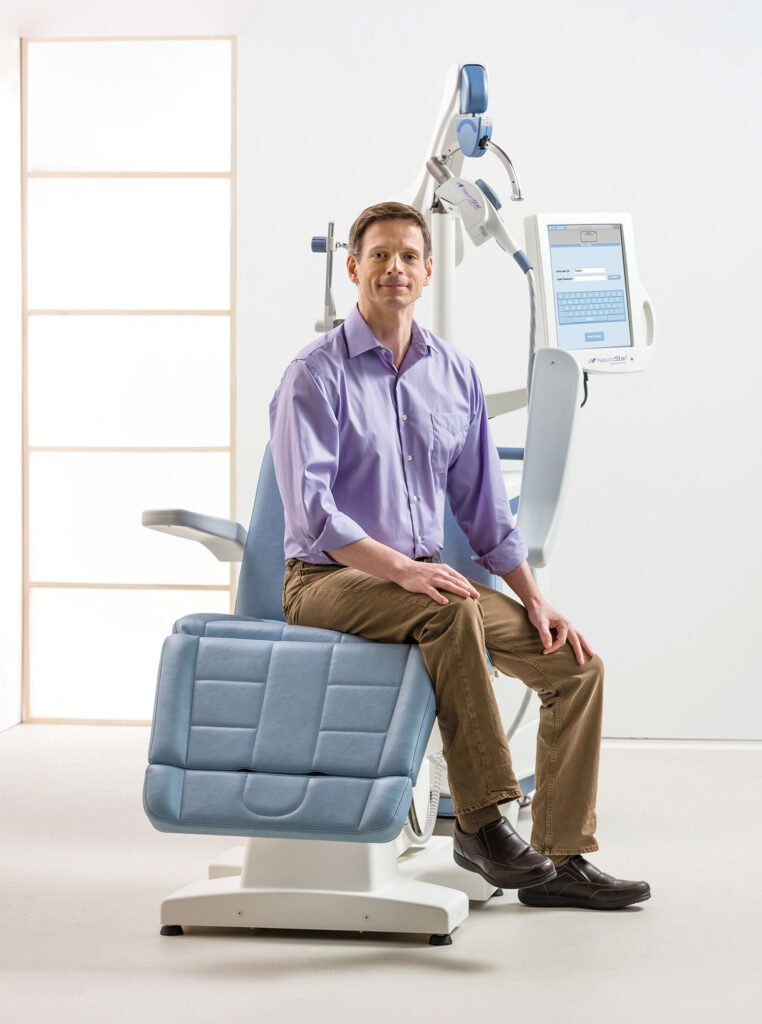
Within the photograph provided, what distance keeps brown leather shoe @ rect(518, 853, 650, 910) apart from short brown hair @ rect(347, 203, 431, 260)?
1.11 m

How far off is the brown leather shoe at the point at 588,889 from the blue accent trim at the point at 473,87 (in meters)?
1.52

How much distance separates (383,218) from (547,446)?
0.55m

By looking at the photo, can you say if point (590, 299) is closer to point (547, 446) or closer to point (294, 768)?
point (547, 446)

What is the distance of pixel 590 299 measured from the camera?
288 cm

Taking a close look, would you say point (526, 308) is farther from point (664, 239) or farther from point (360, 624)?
point (360, 624)

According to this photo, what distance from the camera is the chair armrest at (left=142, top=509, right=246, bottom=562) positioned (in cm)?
212

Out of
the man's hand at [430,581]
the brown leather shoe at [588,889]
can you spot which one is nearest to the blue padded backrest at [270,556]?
the man's hand at [430,581]

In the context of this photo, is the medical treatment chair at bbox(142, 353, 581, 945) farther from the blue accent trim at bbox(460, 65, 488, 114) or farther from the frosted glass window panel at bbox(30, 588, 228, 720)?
the frosted glass window panel at bbox(30, 588, 228, 720)

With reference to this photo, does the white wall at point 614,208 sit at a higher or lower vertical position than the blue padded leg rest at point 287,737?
higher

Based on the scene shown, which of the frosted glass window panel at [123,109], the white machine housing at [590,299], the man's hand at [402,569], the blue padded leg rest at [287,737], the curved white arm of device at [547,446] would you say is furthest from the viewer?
the frosted glass window panel at [123,109]

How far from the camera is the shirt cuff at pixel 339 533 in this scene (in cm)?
200

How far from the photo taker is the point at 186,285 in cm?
422

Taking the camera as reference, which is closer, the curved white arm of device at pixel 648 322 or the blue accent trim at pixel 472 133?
the blue accent trim at pixel 472 133

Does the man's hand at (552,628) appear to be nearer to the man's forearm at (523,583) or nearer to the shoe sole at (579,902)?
the man's forearm at (523,583)
